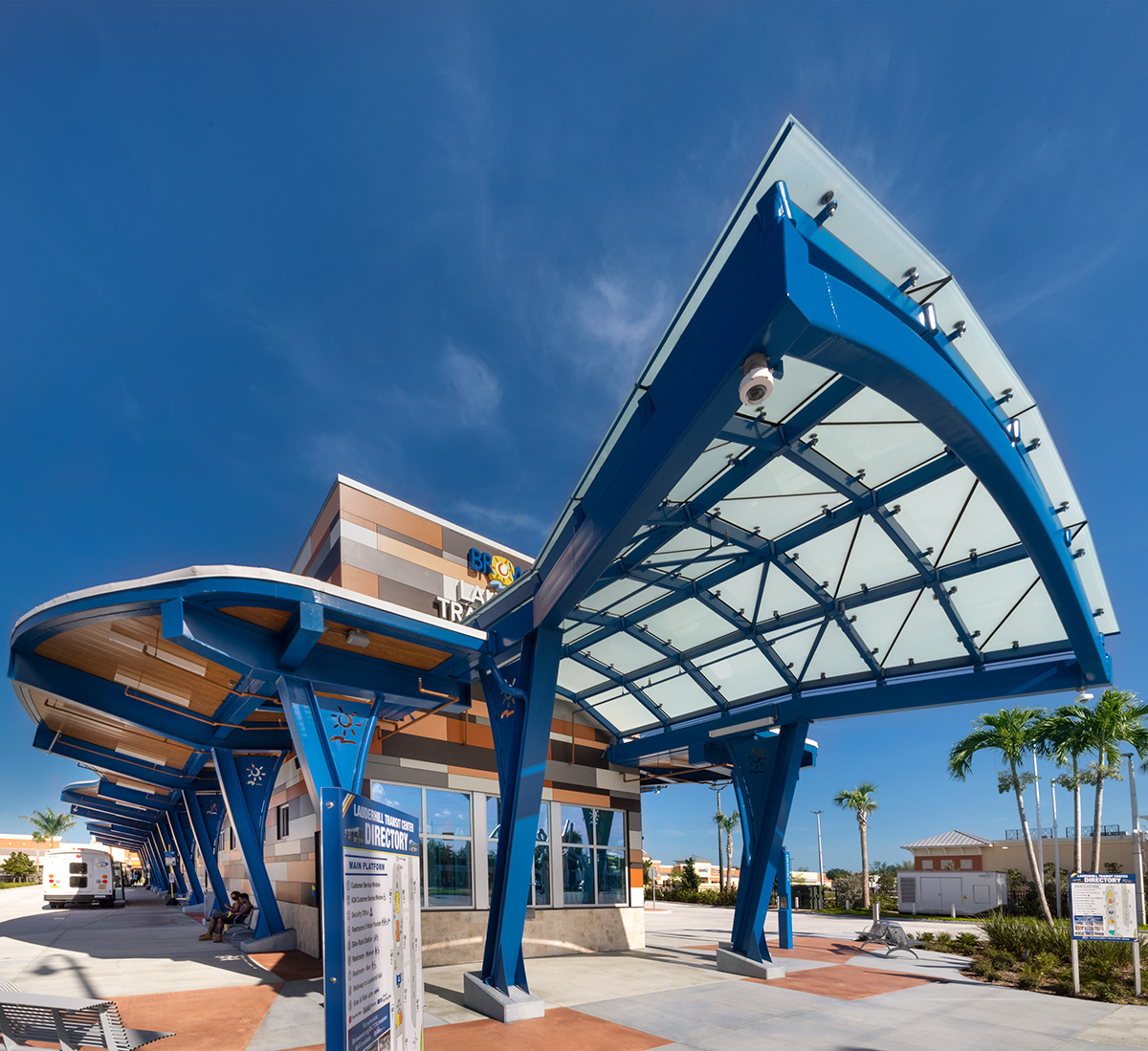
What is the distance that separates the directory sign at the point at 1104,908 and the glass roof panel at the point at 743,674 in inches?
238

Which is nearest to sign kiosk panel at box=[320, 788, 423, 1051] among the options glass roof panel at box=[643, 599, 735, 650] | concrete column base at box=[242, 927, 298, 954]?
glass roof panel at box=[643, 599, 735, 650]

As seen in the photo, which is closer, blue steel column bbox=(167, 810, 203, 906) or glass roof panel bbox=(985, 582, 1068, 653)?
glass roof panel bbox=(985, 582, 1068, 653)

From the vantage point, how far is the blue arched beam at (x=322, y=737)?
A: 457 inches

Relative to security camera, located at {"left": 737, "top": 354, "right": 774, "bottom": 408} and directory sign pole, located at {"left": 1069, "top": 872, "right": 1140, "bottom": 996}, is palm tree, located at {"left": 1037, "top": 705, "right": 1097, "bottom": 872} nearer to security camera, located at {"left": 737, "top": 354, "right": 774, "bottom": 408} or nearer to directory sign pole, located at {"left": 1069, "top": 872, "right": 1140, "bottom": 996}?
directory sign pole, located at {"left": 1069, "top": 872, "right": 1140, "bottom": 996}

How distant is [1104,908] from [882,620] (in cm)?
577


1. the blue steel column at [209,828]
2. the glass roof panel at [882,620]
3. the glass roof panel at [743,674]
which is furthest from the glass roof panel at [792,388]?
the blue steel column at [209,828]

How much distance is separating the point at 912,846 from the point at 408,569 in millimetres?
45906

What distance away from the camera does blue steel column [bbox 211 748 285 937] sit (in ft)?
57.2

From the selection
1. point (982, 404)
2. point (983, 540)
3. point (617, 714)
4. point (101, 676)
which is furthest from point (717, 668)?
point (101, 676)

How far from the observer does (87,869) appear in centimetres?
3838

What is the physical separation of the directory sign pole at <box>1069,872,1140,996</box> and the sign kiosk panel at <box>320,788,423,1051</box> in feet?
39.1

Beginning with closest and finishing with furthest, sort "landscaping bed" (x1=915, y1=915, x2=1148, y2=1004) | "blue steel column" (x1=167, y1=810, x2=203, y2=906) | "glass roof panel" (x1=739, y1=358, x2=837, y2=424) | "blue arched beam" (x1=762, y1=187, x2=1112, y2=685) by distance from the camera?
"blue arched beam" (x1=762, y1=187, x2=1112, y2=685) → "glass roof panel" (x1=739, y1=358, x2=837, y2=424) → "landscaping bed" (x1=915, y1=915, x2=1148, y2=1004) → "blue steel column" (x1=167, y1=810, x2=203, y2=906)

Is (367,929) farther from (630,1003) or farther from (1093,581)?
(1093,581)

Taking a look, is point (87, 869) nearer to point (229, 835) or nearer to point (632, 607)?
point (229, 835)
